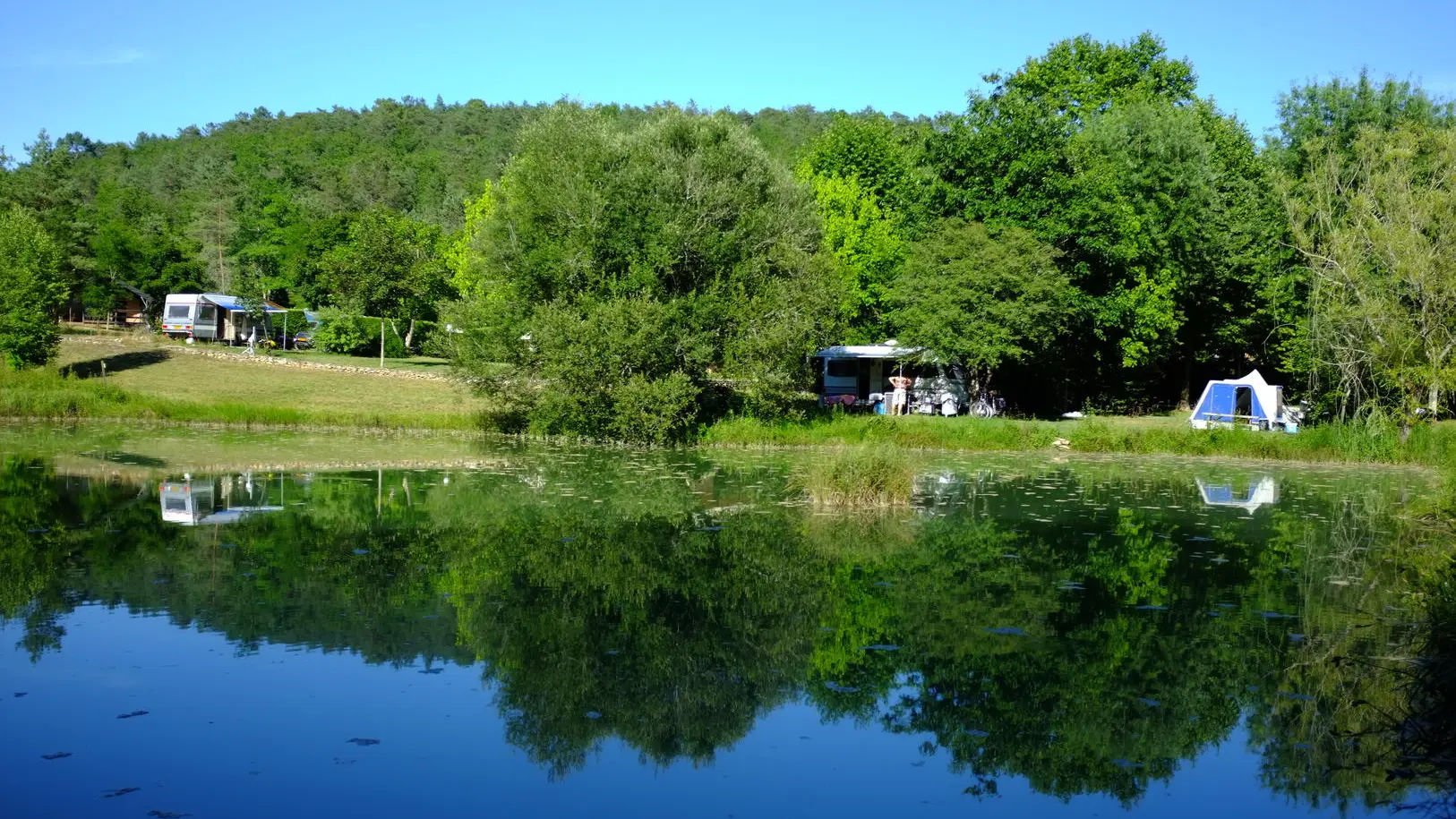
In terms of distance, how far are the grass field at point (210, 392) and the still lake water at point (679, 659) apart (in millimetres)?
14521

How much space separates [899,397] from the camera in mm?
40812

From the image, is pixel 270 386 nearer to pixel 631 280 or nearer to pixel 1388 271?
pixel 631 280

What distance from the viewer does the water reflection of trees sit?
30.1 feet

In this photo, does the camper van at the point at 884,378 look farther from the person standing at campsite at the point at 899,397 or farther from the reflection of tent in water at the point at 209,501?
the reflection of tent in water at the point at 209,501

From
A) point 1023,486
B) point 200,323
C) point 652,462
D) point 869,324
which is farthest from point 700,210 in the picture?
point 200,323

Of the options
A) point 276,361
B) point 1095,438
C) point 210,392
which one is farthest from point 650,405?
point 276,361

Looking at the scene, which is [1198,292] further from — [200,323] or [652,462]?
[200,323]

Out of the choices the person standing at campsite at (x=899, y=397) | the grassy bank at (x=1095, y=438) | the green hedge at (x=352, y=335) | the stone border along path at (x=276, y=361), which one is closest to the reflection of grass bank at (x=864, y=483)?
the grassy bank at (x=1095, y=438)

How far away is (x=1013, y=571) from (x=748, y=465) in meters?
12.8

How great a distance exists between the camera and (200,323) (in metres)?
58.6

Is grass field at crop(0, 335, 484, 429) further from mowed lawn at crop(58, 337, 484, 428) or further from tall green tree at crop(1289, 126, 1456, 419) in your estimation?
tall green tree at crop(1289, 126, 1456, 419)

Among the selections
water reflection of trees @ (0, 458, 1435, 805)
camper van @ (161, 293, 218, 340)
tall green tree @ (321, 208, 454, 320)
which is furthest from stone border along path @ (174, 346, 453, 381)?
water reflection of trees @ (0, 458, 1435, 805)

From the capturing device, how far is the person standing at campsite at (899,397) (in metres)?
40.6

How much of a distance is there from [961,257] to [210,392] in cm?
2570
